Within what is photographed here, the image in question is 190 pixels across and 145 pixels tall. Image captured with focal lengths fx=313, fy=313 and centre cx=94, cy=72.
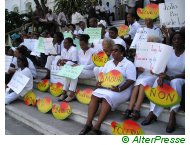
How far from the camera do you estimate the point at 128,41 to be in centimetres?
723

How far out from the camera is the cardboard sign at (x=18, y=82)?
21.5 ft

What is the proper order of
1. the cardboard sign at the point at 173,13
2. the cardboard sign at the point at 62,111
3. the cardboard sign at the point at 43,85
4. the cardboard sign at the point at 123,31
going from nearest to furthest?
1. the cardboard sign at the point at 173,13
2. the cardboard sign at the point at 62,111
3. the cardboard sign at the point at 43,85
4. the cardboard sign at the point at 123,31

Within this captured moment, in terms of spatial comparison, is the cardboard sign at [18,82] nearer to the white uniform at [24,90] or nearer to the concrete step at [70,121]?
the white uniform at [24,90]

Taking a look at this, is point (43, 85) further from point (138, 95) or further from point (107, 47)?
point (138, 95)

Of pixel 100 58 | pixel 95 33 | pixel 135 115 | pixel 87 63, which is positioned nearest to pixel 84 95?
pixel 100 58

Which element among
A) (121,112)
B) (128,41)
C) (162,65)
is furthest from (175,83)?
(128,41)

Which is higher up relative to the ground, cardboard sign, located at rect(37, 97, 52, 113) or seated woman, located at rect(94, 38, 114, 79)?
seated woman, located at rect(94, 38, 114, 79)

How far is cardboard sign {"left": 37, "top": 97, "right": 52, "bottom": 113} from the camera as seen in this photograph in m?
5.79

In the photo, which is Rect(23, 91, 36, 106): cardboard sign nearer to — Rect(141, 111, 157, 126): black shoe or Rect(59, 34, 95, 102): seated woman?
Rect(59, 34, 95, 102): seated woman

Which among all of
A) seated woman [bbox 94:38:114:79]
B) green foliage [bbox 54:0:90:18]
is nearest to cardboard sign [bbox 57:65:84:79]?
seated woman [bbox 94:38:114:79]

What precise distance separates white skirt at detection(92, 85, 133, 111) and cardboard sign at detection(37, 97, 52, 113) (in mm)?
1403

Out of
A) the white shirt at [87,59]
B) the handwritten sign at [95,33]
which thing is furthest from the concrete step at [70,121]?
the handwritten sign at [95,33]

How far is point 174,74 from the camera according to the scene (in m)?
4.50

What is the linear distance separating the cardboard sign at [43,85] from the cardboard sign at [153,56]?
2833 mm
